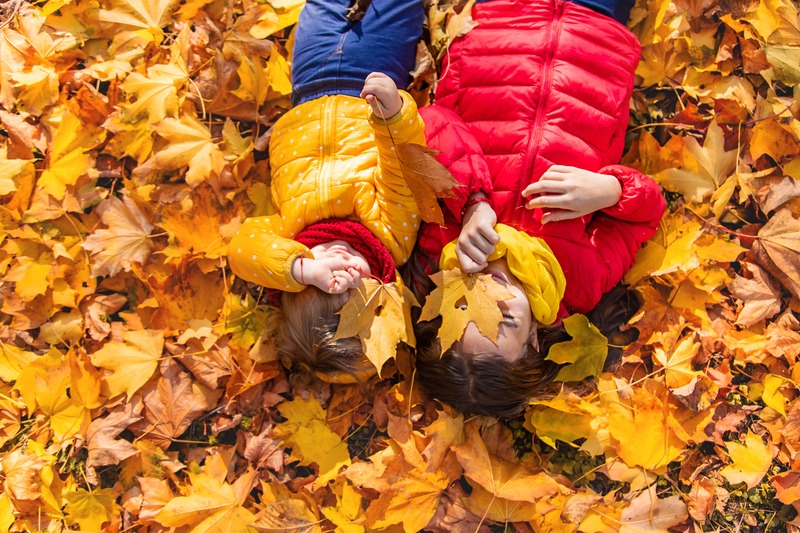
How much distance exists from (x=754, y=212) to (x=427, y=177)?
1355 millimetres

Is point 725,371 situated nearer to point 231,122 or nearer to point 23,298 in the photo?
point 231,122

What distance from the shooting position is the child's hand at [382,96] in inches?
67.8

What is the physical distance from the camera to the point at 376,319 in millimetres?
1850

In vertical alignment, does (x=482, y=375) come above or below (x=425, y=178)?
below

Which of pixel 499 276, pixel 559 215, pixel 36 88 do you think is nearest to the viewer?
pixel 499 276

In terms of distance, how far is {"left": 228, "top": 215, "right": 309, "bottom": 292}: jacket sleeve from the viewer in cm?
187

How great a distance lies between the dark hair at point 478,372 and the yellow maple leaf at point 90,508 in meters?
1.22

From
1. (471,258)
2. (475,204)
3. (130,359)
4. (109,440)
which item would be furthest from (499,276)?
(109,440)

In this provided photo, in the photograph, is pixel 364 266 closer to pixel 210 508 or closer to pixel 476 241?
pixel 476 241

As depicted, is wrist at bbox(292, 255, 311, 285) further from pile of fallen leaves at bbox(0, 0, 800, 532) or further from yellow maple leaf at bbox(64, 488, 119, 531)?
yellow maple leaf at bbox(64, 488, 119, 531)

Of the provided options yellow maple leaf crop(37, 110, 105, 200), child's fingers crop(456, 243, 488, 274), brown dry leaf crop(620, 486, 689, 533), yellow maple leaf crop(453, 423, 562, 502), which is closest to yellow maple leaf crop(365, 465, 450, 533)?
yellow maple leaf crop(453, 423, 562, 502)

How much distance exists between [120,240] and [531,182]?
1.58 m

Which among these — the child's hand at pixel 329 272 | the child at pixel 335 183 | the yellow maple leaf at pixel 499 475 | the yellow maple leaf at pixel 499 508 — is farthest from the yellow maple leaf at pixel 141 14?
the yellow maple leaf at pixel 499 508

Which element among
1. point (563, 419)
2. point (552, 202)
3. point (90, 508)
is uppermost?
point (552, 202)
